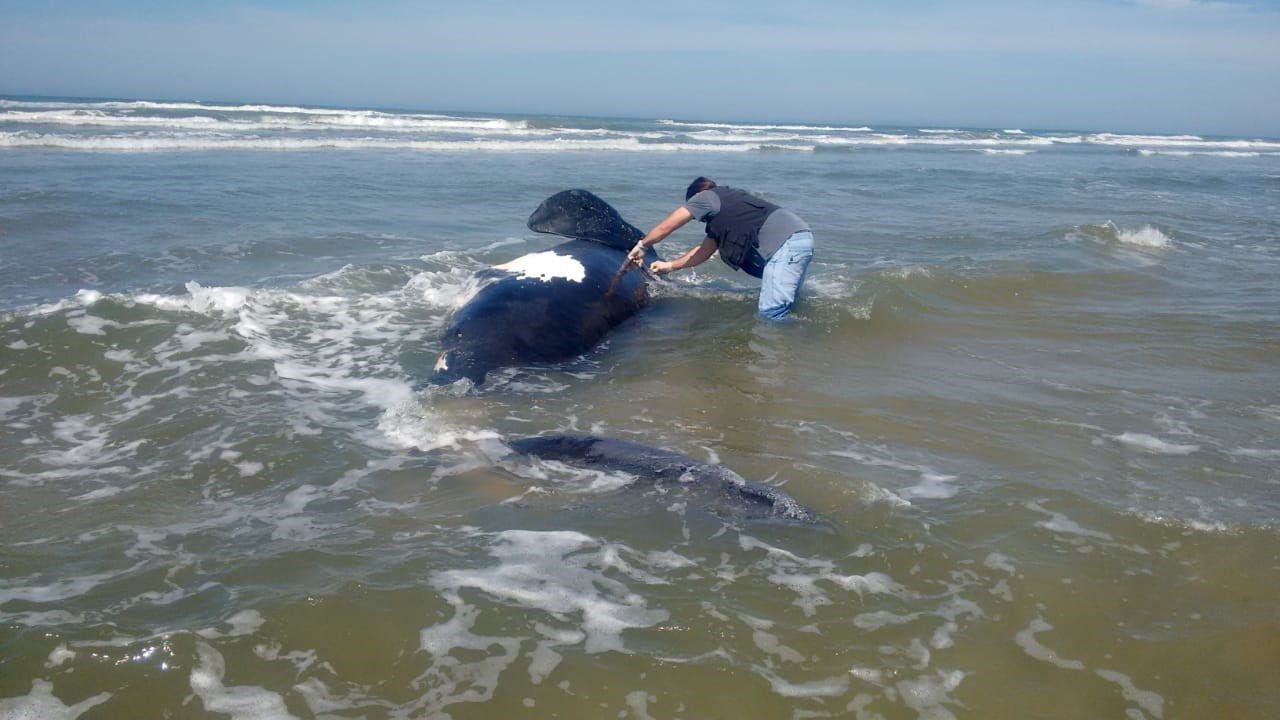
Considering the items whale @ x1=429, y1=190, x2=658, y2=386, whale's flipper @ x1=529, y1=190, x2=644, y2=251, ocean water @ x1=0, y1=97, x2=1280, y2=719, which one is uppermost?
whale's flipper @ x1=529, y1=190, x2=644, y2=251

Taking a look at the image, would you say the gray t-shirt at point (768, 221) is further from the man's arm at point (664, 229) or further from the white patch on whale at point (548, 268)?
the white patch on whale at point (548, 268)

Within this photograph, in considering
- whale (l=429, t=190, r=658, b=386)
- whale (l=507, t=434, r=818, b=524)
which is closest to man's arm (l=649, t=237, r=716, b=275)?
whale (l=429, t=190, r=658, b=386)

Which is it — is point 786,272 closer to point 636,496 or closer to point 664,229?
point 664,229

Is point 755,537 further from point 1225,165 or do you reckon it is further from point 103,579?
point 1225,165

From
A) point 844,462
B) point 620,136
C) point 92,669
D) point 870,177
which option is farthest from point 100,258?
point 620,136

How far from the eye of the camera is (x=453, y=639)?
3252mm

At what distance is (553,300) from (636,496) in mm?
3026

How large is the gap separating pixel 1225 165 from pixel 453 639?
132 feet

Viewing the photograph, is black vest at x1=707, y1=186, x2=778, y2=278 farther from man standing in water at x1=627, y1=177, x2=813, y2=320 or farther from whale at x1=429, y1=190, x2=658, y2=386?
whale at x1=429, y1=190, x2=658, y2=386

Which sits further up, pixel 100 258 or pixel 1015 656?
pixel 100 258

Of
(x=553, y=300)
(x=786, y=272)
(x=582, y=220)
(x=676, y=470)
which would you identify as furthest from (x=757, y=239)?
(x=676, y=470)

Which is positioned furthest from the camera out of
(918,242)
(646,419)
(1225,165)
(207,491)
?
(1225,165)

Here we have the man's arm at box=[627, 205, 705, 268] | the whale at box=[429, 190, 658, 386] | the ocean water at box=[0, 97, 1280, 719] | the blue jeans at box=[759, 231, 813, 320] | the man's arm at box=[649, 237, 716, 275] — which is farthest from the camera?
the man's arm at box=[649, 237, 716, 275]

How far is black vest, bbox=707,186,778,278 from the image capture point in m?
8.14
